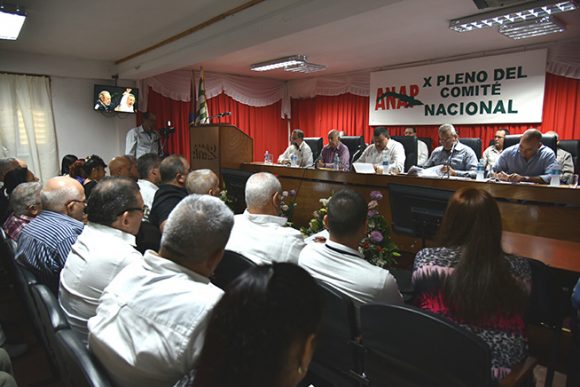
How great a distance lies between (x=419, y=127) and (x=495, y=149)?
1567 millimetres

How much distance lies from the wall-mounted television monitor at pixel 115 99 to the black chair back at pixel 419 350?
6.30 meters

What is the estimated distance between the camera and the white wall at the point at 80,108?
586 cm

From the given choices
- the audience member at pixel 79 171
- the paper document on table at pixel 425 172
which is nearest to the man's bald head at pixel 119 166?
the audience member at pixel 79 171

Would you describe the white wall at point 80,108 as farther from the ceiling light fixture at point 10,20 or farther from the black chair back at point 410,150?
the black chair back at point 410,150

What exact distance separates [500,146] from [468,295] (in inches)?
196

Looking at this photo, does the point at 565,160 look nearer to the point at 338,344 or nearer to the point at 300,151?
the point at 300,151

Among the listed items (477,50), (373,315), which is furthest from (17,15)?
(477,50)

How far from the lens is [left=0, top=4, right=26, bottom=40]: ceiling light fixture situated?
3.39 metres

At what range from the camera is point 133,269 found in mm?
1134

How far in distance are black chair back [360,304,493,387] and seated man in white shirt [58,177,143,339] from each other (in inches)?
37.5

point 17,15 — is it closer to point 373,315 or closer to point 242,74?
point 373,315

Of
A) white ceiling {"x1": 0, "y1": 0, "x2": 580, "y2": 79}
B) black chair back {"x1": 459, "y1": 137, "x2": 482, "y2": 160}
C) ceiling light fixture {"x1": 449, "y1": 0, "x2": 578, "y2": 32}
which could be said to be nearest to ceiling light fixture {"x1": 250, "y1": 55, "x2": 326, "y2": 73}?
white ceiling {"x1": 0, "y1": 0, "x2": 580, "y2": 79}

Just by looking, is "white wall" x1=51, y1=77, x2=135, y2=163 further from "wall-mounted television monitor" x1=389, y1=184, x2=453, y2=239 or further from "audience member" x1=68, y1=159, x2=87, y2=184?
"wall-mounted television monitor" x1=389, y1=184, x2=453, y2=239

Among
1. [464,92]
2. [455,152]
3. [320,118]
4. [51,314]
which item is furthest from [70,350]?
[320,118]
